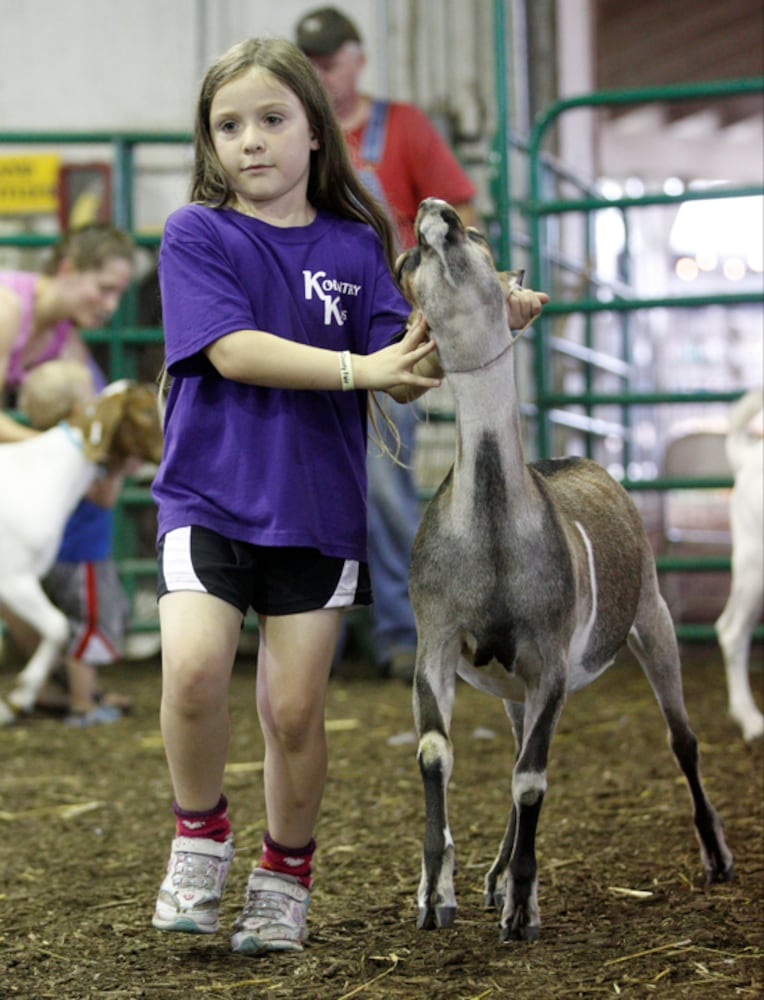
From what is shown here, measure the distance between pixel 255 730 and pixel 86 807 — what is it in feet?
3.41

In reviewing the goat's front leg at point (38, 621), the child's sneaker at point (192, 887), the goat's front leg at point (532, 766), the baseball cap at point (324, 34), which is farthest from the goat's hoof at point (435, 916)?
the baseball cap at point (324, 34)

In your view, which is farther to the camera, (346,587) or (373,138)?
(373,138)

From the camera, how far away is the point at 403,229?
16.4ft

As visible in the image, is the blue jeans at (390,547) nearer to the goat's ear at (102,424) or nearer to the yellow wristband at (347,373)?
the goat's ear at (102,424)

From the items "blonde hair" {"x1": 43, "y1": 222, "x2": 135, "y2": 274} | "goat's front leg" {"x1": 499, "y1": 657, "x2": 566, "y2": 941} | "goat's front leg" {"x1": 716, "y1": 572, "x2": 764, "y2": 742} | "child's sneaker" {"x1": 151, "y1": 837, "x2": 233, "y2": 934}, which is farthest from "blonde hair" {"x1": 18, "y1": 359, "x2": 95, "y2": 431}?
"goat's front leg" {"x1": 499, "y1": 657, "x2": 566, "y2": 941}

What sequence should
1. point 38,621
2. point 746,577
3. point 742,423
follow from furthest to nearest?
point 38,621
point 742,423
point 746,577

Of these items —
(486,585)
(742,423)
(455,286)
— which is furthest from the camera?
(742,423)

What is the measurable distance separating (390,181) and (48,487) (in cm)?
164

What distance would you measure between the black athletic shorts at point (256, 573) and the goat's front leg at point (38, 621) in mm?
2603

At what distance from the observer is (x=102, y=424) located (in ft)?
16.2

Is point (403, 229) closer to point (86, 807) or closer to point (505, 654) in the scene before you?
point (86, 807)

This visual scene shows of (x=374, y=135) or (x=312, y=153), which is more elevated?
(x=374, y=135)

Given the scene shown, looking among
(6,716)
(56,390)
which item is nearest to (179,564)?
(6,716)

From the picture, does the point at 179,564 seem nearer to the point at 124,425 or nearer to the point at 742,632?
the point at 742,632
